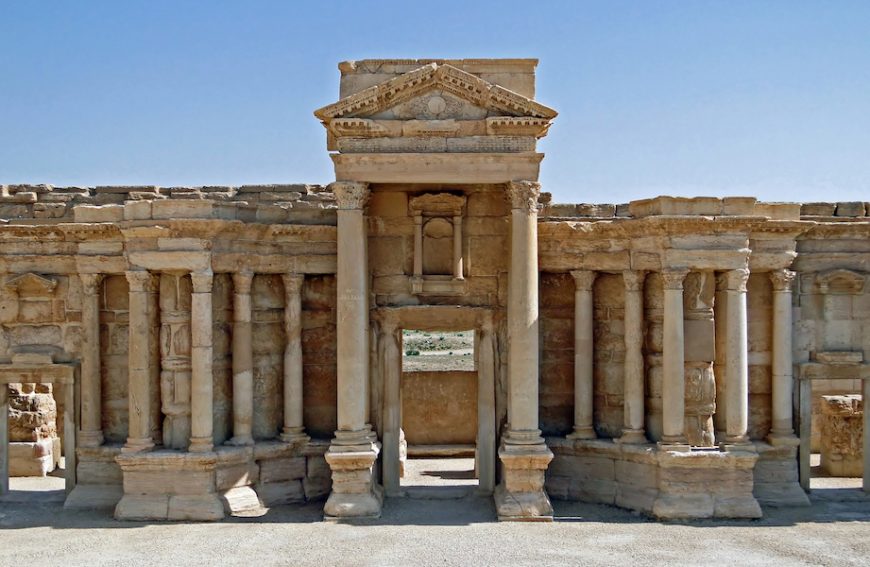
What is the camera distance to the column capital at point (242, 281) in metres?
14.7

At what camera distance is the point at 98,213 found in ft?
48.6

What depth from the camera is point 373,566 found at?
11.3 m

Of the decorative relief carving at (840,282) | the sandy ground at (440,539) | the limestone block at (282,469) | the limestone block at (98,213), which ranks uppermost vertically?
the limestone block at (98,213)

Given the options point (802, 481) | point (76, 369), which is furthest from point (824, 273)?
point (76, 369)

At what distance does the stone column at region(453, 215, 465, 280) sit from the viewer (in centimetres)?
1496

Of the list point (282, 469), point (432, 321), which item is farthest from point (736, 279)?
point (282, 469)

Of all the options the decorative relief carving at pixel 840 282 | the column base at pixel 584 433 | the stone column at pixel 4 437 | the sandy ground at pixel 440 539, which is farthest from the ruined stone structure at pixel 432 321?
the sandy ground at pixel 440 539

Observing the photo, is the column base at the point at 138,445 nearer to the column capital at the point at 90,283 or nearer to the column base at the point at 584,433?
the column capital at the point at 90,283

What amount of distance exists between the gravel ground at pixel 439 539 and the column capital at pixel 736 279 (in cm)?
404

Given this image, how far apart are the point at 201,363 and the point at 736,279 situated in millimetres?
9543

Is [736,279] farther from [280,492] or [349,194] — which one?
[280,492]

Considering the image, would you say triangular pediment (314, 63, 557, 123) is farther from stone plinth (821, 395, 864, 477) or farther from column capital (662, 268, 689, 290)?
stone plinth (821, 395, 864, 477)

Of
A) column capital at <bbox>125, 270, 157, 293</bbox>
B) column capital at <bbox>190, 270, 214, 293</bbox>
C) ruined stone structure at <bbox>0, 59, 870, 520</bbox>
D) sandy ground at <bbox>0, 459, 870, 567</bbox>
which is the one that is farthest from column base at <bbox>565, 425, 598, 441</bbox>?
column capital at <bbox>125, 270, 157, 293</bbox>

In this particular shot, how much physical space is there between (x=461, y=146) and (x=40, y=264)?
8260 mm
